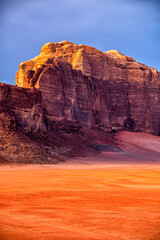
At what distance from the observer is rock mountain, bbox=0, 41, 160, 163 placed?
113 feet

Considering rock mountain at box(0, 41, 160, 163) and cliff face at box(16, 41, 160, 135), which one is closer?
rock mountain at box(0, 41, 160, 163)

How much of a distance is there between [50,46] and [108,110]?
1934 cm

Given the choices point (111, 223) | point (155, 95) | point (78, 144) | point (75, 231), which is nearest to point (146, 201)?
point (111, 223)

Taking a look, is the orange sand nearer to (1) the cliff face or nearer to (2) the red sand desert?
(2) the red sand desert

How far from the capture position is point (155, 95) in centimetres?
7181

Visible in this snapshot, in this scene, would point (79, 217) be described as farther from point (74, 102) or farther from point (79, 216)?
point (74, 102)

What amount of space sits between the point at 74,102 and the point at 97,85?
12065 mm

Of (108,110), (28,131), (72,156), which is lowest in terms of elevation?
(72,156)

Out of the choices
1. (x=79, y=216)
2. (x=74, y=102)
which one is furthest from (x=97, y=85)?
(x=79, y=216)

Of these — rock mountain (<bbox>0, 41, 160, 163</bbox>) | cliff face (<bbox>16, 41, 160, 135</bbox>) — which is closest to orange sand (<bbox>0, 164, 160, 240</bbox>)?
rock mountain (<bbox>0, 41, 160, 163</bbox>)

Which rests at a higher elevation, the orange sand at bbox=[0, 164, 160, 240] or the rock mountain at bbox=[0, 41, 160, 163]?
the rock mountain at bbox=[0, 41, 160, 163]

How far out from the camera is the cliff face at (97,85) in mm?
50844

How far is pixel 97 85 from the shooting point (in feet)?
209

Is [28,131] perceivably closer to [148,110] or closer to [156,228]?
[156,228]
